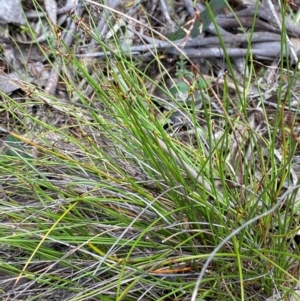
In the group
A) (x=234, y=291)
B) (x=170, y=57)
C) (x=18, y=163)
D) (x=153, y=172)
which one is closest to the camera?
(x=234, y=291)

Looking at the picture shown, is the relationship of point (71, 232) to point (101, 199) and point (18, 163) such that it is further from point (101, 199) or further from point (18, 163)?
→ point (18, 163)

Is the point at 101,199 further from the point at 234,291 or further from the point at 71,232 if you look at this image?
the point at 234,291

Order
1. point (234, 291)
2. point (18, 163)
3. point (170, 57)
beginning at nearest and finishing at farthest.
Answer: point (234, 291) → point (18, 163) → point (170, 57)

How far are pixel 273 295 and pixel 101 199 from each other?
429mm

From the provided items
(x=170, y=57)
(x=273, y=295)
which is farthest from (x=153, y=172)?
(x=170, y=57)

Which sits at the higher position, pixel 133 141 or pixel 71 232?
pixel 133 141

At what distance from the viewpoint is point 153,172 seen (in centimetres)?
128

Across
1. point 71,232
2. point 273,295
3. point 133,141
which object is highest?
point 133,141

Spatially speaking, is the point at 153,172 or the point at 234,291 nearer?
the point at 234,291

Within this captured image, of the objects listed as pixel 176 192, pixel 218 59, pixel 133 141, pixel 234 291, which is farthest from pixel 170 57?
pixel 234 291

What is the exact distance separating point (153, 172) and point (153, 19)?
0.99m

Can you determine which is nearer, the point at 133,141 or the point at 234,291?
the point at 234,291

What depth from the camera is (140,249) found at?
121 cm

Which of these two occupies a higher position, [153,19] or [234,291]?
[153,19]
